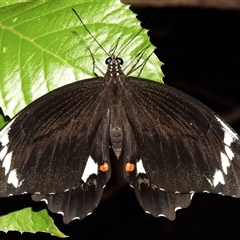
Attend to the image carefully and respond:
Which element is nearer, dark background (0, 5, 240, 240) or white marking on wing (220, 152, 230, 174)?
white marking on wing (220, 152, 230, 174)

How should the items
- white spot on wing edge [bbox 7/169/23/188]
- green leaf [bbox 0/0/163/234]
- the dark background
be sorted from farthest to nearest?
the dark background, green leaf [bbox 0/0/163/234], white spot on wing edge [bbox 7/169/23/188]

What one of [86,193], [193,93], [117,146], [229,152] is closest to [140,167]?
[117,146]

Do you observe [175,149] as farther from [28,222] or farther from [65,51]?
[28,222]

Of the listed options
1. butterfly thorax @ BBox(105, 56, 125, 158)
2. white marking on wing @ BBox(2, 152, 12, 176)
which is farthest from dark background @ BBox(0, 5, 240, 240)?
white marking on wing @ BBox(2, 152, 12, 176)

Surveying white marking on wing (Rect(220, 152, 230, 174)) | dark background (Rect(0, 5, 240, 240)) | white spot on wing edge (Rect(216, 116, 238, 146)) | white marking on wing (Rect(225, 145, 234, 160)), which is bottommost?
dark background (Rect(0, 5, 240, 240))

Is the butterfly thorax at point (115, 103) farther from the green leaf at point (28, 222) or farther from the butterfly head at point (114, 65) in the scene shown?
the green leaf at point (28, 222)

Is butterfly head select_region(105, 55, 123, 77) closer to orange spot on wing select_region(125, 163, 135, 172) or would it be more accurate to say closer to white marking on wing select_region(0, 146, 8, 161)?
orange spot on wing select_region(125, 163, 135, 172)

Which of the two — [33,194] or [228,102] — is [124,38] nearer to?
[33,194]

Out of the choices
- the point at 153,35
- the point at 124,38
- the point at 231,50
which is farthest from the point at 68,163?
the point at 231,50
